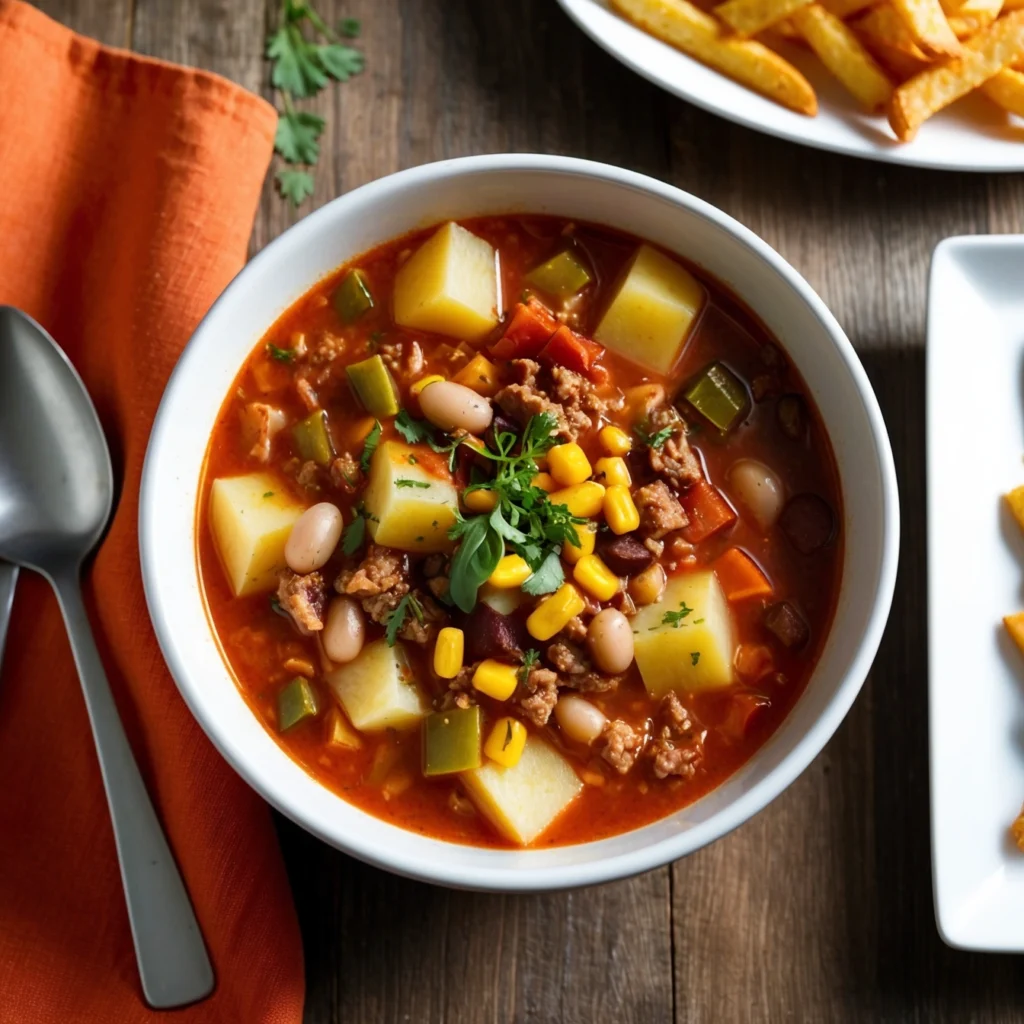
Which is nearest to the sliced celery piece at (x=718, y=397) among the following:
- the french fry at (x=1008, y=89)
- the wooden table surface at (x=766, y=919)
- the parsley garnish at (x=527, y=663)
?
the wooden table surface at (x=766, y=919)

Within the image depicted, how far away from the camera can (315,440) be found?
3.28 m

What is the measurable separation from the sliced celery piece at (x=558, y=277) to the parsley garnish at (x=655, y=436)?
0.46m

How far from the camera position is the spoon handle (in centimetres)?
337

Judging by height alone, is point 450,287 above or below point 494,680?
above

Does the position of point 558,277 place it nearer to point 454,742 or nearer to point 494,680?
point 494,680

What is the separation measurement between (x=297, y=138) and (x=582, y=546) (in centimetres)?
177

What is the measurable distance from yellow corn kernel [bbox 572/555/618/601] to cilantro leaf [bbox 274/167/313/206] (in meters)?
1.63

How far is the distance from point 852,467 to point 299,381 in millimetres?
1582

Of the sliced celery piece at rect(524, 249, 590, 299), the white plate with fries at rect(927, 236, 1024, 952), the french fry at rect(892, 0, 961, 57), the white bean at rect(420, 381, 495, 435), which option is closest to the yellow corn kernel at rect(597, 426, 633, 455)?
the white bean at rect(420, 381, 495, 435)

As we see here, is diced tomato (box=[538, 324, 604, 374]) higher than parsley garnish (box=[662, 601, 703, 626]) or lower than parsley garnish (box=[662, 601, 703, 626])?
higher

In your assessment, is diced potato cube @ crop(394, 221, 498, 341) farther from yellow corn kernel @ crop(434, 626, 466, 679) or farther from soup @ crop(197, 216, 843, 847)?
yellow corn kernel @ crop(434, 626, 466, 679)

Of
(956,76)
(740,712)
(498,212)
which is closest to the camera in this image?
(740,712)

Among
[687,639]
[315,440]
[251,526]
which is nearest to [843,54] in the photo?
[687,639]

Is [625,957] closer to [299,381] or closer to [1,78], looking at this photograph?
[299,381]
